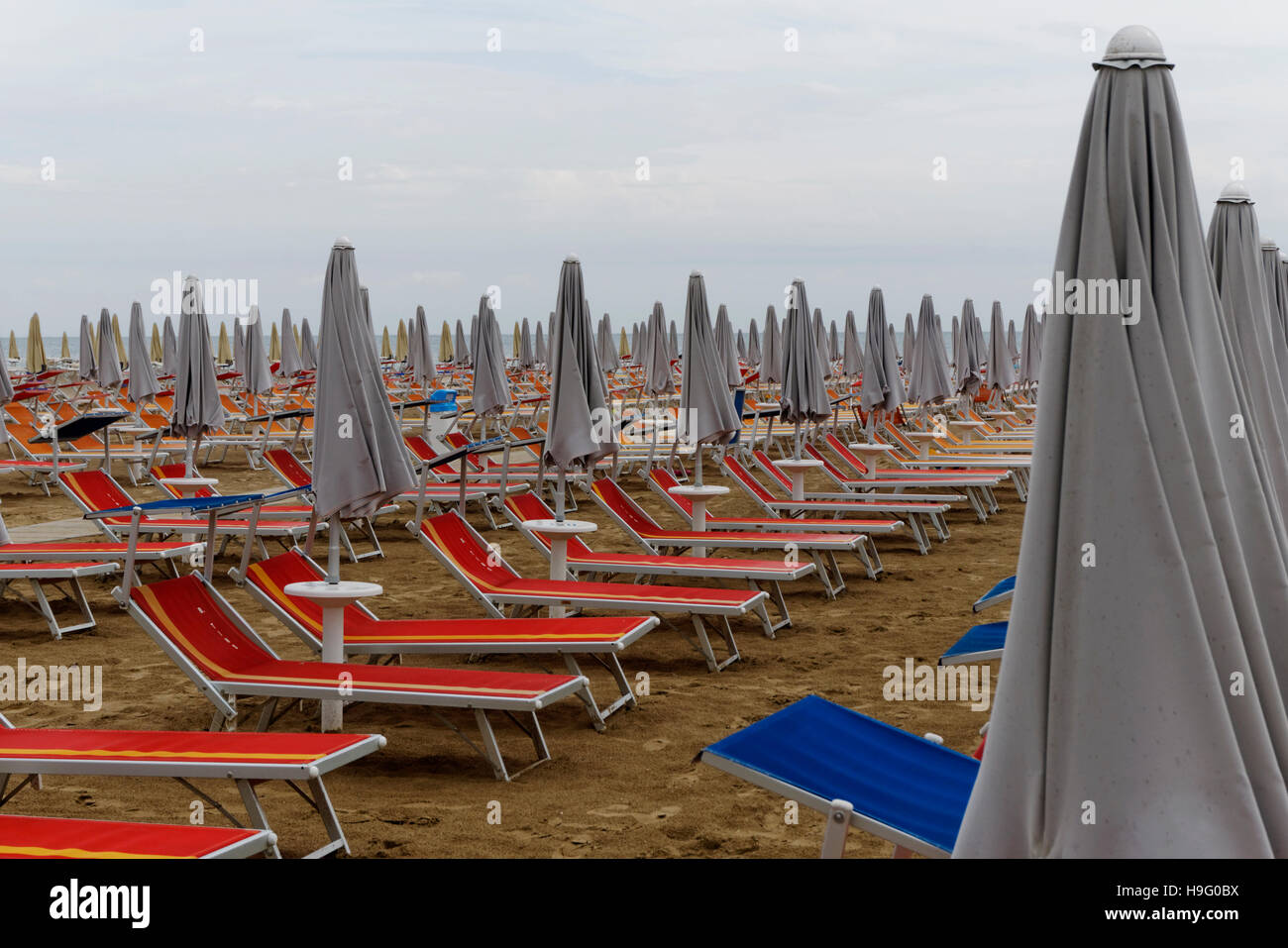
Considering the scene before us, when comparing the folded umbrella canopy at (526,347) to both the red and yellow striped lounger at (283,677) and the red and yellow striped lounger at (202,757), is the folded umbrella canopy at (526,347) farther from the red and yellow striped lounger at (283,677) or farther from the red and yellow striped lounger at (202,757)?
the red and yellow striped lounger at (202,757)

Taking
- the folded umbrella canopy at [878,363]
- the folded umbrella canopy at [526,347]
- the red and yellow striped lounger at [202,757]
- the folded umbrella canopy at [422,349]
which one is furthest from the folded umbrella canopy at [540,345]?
the red and yellow striped lounger at [202,757]

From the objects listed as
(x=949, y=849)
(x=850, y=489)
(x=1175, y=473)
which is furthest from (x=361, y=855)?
(x=850, y=489)

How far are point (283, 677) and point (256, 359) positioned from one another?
45.7 feet

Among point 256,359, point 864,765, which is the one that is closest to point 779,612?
point 864,765

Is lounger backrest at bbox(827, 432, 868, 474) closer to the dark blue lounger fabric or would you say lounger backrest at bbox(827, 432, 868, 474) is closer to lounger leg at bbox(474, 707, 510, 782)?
lounger leg at bbox(474, 707, 510, 782)

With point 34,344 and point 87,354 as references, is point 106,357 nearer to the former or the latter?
point 87,354

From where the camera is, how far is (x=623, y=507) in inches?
358

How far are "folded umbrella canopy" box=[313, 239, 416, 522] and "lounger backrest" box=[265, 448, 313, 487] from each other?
211 inches

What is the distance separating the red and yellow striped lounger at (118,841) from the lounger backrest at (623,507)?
5.67m

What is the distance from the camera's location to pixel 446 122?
12359 mm

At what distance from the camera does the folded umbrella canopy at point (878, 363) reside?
13.6 meters
